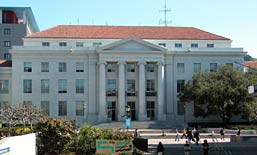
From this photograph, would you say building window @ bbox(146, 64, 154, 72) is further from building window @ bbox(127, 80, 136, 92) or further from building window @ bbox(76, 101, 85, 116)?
building window @ bbox(76, 101, 85, 116)

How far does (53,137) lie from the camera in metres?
30.3

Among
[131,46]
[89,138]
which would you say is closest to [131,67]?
[131,46]

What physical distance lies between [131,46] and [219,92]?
15961 millimetres

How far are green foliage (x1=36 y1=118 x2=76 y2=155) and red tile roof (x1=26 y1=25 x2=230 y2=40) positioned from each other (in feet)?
153

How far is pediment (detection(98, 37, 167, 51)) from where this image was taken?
A: 70.4 meters

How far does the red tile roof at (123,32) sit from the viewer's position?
7644cm

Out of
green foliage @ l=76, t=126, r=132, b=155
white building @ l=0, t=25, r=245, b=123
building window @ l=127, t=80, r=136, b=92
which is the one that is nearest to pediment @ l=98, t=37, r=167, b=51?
white building @ l=0, t=25, r=245, b=123

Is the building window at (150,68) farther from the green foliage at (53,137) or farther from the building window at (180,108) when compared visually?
the green foliage at (53,137)

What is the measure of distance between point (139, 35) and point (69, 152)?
4909 cm

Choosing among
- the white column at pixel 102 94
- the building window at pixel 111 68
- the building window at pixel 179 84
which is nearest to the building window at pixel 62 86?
the white column at pixel 102 94

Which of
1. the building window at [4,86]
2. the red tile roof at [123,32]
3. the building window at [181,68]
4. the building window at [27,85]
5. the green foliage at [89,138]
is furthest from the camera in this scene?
the red tile roof at [123,32]

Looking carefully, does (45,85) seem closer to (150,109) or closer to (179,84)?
(150,109)

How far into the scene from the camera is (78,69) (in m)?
72.8

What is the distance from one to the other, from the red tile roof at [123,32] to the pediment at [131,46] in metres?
5.79
